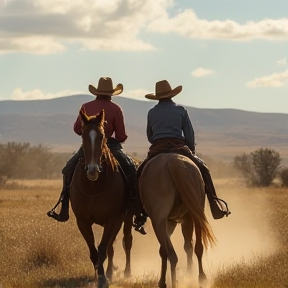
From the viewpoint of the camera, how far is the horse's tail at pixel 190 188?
1081 centimetres

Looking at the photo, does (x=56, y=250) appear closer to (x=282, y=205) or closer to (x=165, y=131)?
(x=165, y=131)

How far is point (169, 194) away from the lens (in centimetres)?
1085

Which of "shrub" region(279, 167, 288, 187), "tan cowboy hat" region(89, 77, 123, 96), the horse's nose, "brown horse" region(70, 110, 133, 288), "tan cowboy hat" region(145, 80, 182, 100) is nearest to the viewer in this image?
the horse's nose

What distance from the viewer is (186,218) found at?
38.6 ft

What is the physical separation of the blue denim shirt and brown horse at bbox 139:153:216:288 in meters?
0.68

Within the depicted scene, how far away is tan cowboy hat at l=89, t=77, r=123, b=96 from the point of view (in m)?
12.4

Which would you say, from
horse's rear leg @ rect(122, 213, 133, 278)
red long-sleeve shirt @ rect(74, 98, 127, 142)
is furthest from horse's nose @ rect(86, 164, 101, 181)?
horse's rear leg @ rect(122, 213, 133, 278)

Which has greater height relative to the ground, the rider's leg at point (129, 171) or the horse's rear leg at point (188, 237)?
the rider's leg at point (129, 171)

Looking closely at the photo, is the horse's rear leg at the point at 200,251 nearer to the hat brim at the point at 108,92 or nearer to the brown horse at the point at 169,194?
the brown horse at the point at 169,194

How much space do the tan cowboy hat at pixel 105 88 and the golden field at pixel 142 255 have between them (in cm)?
292

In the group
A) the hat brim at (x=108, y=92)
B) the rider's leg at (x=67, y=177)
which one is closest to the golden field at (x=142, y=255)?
the rider's leg at (x=67, y=177)

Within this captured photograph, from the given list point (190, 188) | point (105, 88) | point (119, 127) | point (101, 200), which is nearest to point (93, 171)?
point (101, 200)

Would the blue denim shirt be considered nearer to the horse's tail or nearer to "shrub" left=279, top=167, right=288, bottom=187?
the horse's tail

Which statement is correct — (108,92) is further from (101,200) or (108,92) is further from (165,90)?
(101,200)
